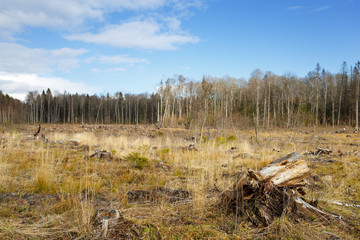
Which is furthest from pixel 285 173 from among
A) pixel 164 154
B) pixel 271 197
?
pixel 164 154

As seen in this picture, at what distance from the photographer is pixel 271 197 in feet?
10.4

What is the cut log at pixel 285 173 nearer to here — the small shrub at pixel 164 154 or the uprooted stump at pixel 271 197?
the uprooted stump at pixel 271 197

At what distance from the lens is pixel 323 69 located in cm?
4400

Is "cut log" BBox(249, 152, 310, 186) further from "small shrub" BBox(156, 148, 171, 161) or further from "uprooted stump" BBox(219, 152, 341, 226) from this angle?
"small shrub" BBox(156, 148, 171, 161)

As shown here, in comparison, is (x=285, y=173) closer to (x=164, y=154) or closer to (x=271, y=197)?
(x=271, y=197)

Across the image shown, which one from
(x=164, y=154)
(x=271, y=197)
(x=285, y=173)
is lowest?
(x=164, y=154)

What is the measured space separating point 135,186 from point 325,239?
11.3 feet

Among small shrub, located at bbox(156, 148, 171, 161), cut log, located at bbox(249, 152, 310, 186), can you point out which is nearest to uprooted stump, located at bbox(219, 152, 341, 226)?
cut log, located at bbox(249, 152, 310, 186)

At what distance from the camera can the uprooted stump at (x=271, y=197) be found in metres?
3.07

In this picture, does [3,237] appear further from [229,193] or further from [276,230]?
[276,230]

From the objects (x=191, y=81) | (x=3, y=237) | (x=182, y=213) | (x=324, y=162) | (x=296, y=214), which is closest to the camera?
(x=3, y=237)

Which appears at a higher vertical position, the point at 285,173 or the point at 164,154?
the point at 285,173

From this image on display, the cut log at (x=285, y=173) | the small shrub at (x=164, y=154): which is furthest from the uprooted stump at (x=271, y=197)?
the small shrub at (x=164, y=154)

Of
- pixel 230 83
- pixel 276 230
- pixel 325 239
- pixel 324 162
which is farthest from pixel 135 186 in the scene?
pixel 230 83
